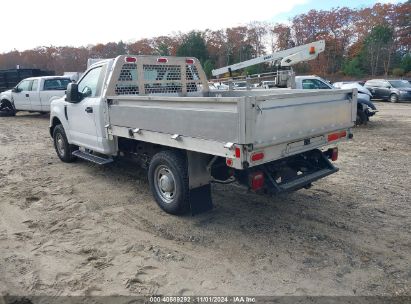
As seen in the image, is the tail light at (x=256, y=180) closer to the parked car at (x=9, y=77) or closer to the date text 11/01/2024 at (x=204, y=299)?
the date text 11/01/2024 at (x=204, y=299)

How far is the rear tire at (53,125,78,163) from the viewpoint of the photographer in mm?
7681

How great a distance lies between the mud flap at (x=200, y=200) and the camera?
469cm

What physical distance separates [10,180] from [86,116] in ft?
6.88

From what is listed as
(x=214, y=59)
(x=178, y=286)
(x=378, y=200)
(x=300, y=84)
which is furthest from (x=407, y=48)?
(x=178, y=286)

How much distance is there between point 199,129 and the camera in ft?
13.2

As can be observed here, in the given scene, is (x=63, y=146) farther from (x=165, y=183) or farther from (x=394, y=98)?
(x=394, y=98)

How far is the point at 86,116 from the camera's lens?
6285 mm

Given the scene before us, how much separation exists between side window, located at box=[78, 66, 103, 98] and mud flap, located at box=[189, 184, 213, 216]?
2.63 meters

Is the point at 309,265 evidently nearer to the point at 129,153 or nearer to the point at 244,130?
the point at 244,130

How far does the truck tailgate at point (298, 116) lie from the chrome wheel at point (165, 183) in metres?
1.55

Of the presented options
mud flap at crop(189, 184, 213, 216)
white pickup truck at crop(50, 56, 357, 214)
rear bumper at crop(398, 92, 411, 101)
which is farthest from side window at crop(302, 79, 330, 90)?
rear bumper at crop(398, 92, 411, 101)

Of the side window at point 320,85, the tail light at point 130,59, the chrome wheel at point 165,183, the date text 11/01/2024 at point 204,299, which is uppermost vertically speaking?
the tail light at point 130,59

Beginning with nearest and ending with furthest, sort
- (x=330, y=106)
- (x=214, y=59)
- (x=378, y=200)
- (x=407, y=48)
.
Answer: (x=330, y=106) < (x=378, y=200) < (x=407, y=48) < (x=214, y=59)

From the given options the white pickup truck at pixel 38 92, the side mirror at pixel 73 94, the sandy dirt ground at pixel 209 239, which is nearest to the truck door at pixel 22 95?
the white pickup truck at pixel 38 92
